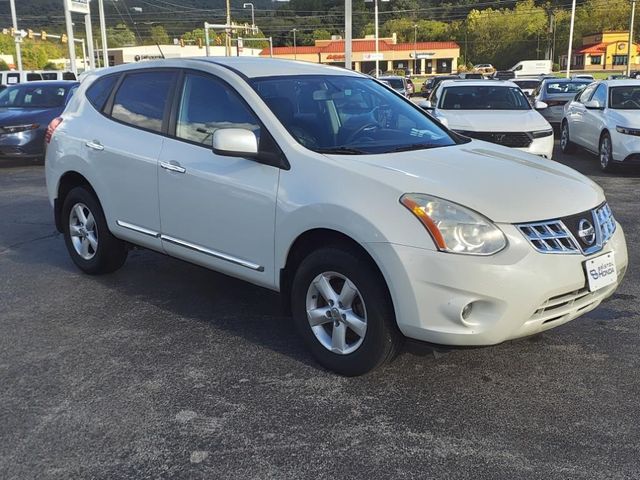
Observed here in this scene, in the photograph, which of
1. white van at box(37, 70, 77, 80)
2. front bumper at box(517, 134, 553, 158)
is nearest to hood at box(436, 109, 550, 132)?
front bumper at box(517, 134, 553, 158)

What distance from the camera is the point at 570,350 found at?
4.01m

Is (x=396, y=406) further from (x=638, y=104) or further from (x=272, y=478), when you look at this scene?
(x=638, y=104)

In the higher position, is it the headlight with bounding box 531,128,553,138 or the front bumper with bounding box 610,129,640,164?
the headlight with bounding box 531,128,553,138

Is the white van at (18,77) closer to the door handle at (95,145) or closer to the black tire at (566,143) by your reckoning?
the black tire at (566,143)

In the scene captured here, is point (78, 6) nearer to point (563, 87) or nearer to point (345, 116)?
point (563, 87)

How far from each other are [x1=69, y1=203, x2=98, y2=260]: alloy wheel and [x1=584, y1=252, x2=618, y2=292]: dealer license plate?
3756mm

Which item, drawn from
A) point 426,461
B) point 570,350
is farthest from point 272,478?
point 570,350

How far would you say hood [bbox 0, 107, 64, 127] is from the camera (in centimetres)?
1273

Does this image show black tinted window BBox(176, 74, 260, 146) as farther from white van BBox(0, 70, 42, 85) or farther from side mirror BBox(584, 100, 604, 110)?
white van BBox(0, 70, 42, 85)

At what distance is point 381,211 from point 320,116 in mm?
1117

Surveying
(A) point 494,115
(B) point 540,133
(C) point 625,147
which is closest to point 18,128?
(A) point 494,115

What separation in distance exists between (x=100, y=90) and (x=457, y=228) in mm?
3469

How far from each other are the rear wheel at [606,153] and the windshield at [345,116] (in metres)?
7.21

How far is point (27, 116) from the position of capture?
508 inches
